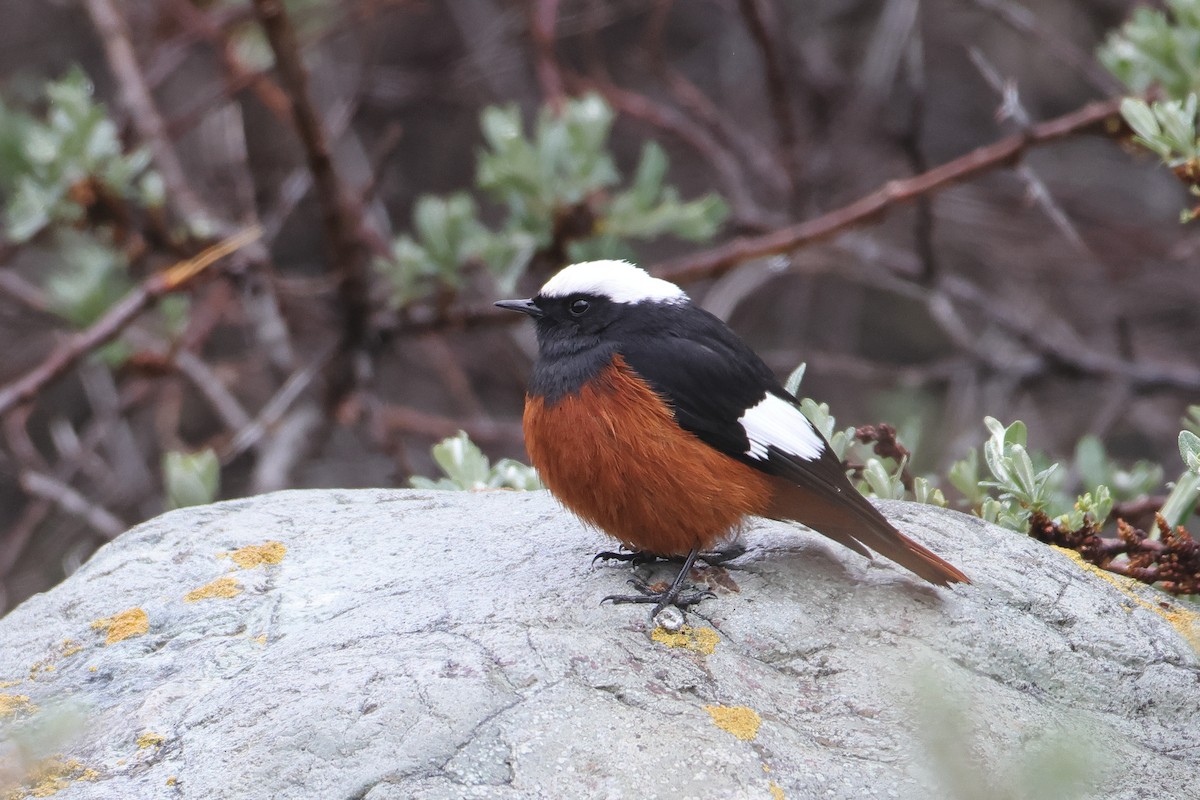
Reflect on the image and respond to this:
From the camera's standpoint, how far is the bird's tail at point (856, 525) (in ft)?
10.8

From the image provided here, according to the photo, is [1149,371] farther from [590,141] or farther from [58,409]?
[58,409]

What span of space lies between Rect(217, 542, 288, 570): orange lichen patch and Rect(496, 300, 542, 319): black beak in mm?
1014

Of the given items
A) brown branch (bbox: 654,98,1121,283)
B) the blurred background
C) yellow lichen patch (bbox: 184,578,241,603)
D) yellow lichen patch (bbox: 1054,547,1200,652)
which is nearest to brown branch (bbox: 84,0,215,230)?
the blurred background

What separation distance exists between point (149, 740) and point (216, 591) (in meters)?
0.63

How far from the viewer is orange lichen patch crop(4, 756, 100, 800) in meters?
2.63

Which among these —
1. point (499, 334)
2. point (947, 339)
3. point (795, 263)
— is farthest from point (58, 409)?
point (947, 339)

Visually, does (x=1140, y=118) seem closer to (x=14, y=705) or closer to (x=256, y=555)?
(x=256, y=555)

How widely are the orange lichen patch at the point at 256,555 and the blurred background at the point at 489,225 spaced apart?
37.1 inches

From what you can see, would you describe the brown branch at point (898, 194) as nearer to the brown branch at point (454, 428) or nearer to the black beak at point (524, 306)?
the black beak at point (524, 306)

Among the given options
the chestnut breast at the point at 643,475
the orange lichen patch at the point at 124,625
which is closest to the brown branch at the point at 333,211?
the chestnut breast at the point at 643,475

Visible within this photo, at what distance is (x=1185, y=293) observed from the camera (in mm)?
7555

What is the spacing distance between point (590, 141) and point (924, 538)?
92.5 inches

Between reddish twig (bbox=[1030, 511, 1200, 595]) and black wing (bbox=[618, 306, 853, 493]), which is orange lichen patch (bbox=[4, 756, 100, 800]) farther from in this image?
reddish twig (bbox=[1030, 511, 1200, 595])

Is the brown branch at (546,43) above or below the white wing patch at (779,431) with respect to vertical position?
above
